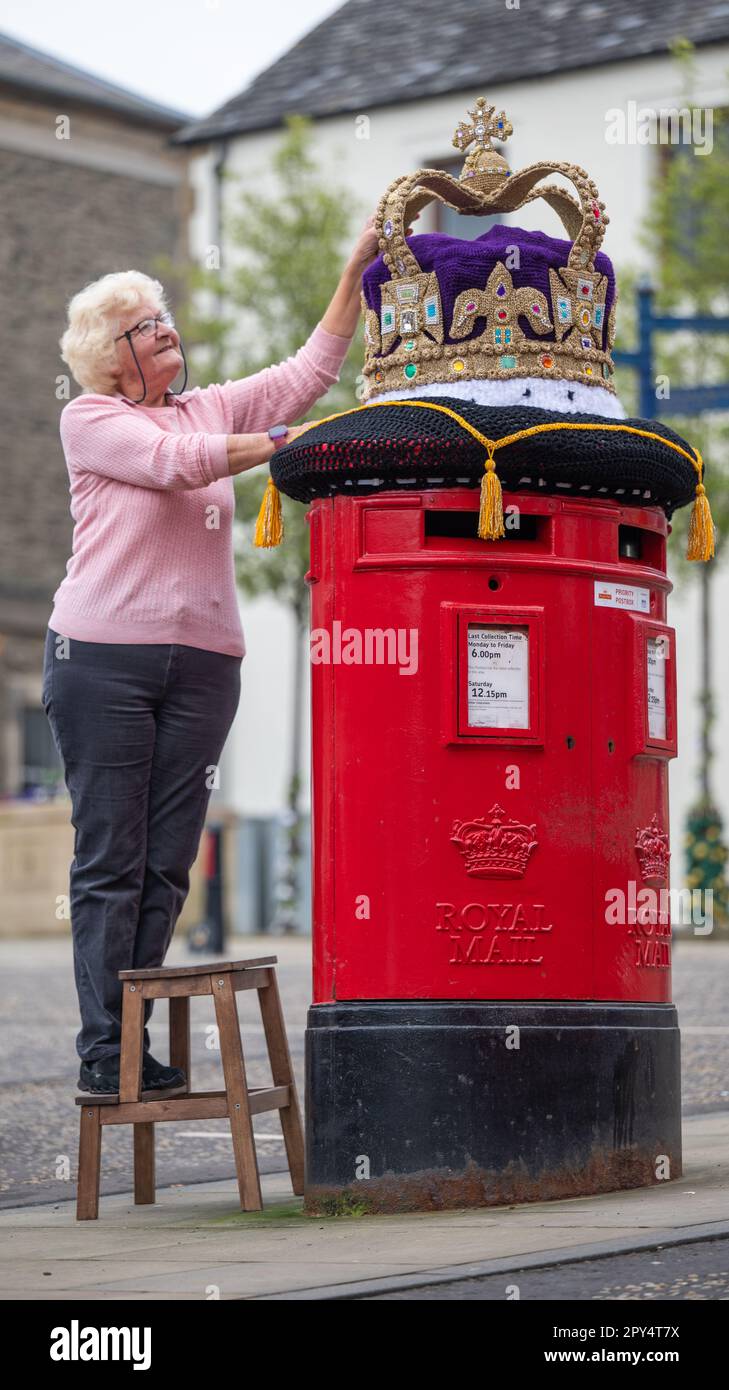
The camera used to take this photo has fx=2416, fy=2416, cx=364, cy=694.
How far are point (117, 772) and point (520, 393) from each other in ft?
4.40

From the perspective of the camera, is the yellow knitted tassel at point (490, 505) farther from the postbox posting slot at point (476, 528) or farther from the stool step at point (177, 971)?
the stool step at point (177, 971)

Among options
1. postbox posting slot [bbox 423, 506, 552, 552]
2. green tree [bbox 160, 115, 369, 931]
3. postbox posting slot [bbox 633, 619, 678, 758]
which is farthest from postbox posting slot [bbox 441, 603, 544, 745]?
green tree [bbox 160, 115, 369, 931]

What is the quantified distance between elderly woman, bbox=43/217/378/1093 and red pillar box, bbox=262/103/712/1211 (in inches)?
14.6

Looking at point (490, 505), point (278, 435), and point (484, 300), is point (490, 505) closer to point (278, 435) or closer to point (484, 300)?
point (484, 300)

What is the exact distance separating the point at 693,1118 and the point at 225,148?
969 inches

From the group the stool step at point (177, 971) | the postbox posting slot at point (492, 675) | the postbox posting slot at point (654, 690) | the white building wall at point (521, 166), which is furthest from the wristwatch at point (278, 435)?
the white building wall at point (521, 166)

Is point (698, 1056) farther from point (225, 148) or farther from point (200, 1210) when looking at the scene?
point (225, 148)

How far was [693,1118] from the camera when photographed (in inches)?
292

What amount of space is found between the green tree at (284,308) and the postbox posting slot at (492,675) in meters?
18.5

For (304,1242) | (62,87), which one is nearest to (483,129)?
(304,1242)

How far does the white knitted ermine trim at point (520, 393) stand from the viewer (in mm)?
5691

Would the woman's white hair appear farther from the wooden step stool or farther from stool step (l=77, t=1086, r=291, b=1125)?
stool step (l=77, t=1086, r=291, b=1125)
